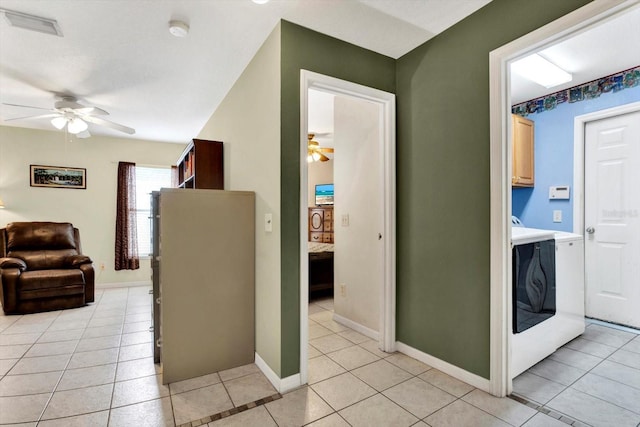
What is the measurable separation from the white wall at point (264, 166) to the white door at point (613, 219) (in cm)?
330

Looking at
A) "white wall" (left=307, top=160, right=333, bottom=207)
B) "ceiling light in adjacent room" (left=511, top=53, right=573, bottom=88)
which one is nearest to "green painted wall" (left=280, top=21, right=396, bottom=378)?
"ceiling light in adjacent room" (left=511, top=53, right=573, bottom=88)

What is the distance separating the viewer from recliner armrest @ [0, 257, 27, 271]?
3719mm

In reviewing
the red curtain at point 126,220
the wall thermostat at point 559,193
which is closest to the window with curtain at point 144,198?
the red curtain at point 126,220

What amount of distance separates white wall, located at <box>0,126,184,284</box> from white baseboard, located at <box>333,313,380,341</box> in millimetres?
3781

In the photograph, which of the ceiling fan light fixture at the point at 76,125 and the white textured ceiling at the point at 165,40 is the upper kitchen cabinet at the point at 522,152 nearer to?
the white textured ceiling at the point at 165,40

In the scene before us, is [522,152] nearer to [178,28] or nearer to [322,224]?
[178,28]

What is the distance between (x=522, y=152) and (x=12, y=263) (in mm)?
5982

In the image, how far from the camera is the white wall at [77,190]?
464 cm

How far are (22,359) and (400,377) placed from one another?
2.94 meters

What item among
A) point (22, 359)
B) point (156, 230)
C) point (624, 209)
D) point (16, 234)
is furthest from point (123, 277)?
point (624, 209)

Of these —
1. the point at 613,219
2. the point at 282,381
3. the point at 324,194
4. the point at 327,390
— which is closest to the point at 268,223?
the point at 282,381

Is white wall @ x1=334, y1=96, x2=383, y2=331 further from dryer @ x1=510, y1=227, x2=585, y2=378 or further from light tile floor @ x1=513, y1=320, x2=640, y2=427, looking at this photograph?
light tile floor @ x1=513, y1=320, x2=640, y2=427

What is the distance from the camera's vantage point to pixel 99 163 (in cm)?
514

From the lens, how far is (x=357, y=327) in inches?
122
